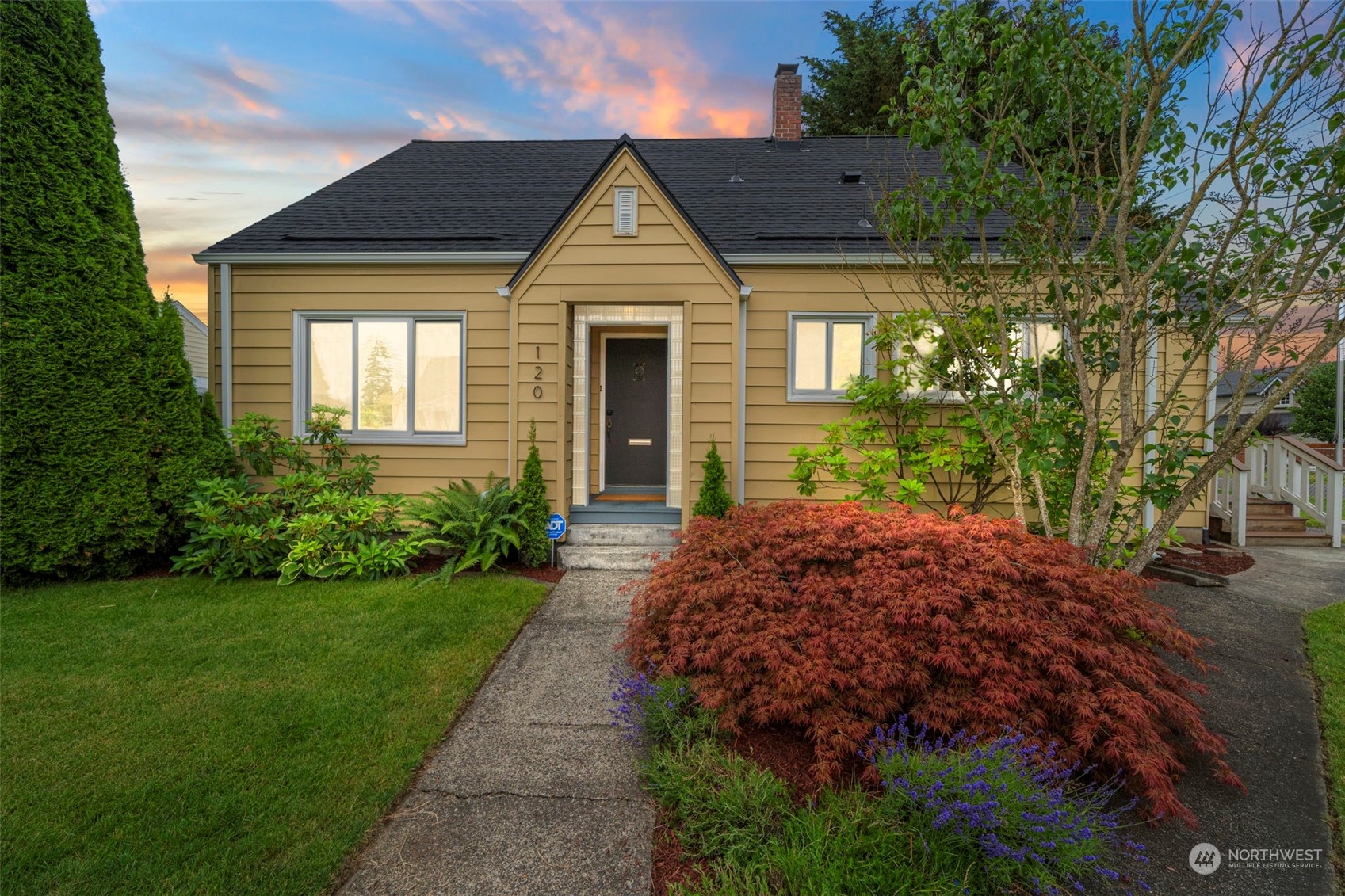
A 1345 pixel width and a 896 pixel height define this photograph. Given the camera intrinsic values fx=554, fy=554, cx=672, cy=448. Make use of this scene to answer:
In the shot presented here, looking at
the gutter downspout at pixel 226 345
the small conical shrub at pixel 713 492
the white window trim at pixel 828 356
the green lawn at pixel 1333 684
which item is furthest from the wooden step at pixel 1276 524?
the gutter downspout at pixel 226 345

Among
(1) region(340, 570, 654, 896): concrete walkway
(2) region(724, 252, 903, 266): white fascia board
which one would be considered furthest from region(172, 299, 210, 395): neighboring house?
(1) region(340, 570, 654, 896): concrete walkway

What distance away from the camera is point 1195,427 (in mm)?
7285

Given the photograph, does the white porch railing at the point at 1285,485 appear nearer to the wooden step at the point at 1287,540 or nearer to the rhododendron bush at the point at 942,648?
the wooden step at the point at 1287,540

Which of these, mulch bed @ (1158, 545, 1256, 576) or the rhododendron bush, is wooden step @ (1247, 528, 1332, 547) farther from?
the rhododendron bush

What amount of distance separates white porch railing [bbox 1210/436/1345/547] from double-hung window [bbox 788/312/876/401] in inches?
189

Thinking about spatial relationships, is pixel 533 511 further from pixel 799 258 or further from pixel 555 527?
pixel 799 258

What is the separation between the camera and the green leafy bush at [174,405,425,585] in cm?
530

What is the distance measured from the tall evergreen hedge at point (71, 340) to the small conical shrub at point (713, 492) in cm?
518

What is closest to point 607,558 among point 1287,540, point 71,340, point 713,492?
point 713,492

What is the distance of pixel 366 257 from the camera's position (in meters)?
6.66

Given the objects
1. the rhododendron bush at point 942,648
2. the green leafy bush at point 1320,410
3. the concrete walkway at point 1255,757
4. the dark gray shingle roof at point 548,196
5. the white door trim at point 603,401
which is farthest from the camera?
the green leafy bush at point 1320,410

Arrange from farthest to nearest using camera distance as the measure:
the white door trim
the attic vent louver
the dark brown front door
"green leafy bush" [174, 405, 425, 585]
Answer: the dark brown front door, the white door trim, the attic vent louver, "green leafy bush" [174, 405, 425, 585]

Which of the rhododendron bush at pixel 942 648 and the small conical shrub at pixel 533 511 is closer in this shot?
the rhododendron bush at pixel 942 648

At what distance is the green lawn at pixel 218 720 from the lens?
208 centimetres
